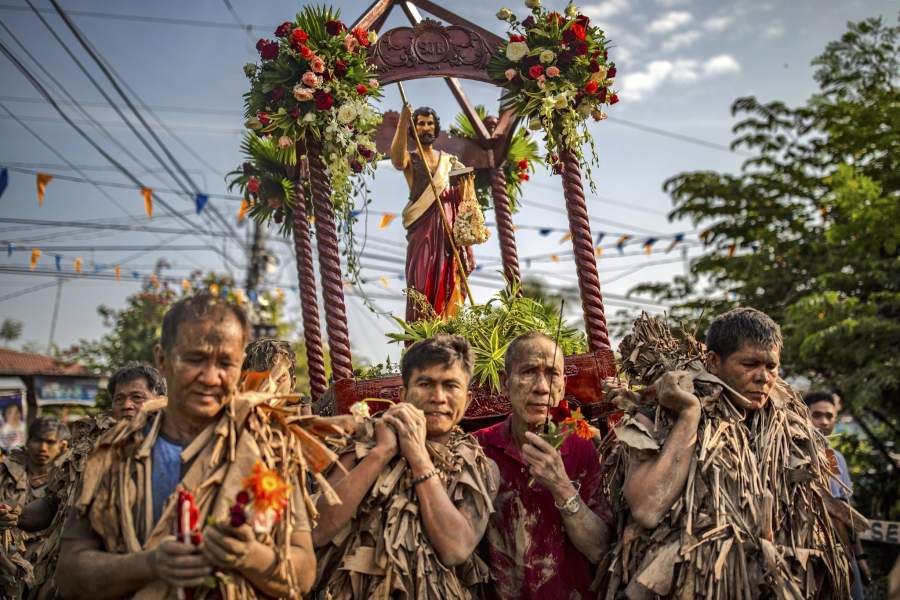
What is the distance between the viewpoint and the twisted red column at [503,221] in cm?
696

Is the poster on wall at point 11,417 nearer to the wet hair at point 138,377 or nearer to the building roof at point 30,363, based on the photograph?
the building roof at point 30,363

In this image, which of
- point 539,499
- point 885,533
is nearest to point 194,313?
point 539,499

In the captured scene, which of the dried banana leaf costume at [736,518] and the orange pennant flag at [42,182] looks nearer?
the dried banana leaf costume at [736,518]

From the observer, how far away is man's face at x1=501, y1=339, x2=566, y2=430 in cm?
369

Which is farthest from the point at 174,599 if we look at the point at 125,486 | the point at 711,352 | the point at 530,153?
the point at 530,153

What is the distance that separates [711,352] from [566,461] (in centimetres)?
84

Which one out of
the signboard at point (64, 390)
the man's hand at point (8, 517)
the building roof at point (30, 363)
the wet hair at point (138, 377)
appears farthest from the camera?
the building roof at point (30, 363)

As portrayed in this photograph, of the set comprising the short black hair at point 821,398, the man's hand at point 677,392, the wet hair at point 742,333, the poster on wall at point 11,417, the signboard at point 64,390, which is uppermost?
the signboard at point 64,390

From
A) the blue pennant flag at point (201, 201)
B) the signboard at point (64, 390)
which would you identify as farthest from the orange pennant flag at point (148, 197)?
the signboard at point (64, 390)

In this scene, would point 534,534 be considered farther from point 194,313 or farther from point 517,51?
point 517,51

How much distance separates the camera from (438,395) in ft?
11.3

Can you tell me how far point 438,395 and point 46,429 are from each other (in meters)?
4.05

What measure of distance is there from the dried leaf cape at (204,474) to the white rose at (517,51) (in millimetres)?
3696

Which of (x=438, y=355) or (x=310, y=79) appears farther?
(x=310, y=79)
